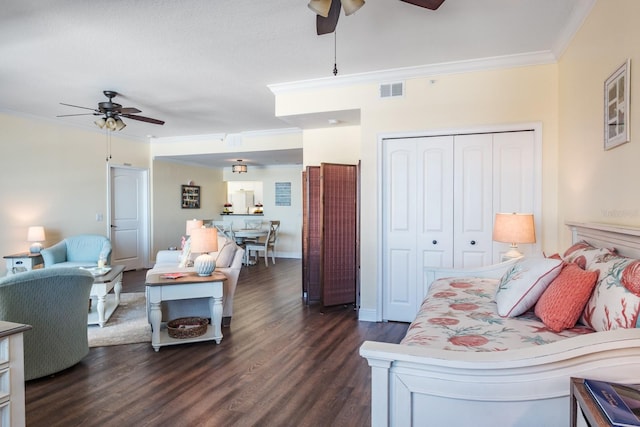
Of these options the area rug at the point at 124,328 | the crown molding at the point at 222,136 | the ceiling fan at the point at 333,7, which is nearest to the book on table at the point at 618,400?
the ceiling fan at the point at 333,7

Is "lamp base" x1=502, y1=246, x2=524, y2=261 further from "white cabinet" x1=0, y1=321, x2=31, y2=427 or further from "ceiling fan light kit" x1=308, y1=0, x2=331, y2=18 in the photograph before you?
"white cabinet" x1=0, y1=321, x2=31, y2=427

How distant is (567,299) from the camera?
174cm

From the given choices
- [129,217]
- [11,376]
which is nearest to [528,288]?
[11,376]

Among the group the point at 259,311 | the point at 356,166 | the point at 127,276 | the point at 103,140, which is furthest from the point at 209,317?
the point at 103,140

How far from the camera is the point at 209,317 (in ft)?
12.6

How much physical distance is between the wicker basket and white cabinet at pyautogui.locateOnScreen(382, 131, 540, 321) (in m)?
1.92

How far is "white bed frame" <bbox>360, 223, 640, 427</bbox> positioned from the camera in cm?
112

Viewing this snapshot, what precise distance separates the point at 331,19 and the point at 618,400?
2.22m

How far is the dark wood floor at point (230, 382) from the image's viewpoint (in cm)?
219

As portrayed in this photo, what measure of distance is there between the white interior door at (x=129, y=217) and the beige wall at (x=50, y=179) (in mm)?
281

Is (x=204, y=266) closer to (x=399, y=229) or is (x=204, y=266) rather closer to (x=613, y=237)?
(x=399, y=229)

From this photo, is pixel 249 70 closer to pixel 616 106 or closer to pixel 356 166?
Answer: pixel 356 166

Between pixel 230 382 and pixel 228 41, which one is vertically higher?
pixel 228 41

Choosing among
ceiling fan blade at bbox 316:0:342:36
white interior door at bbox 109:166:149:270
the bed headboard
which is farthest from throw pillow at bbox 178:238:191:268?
the bed headboard
